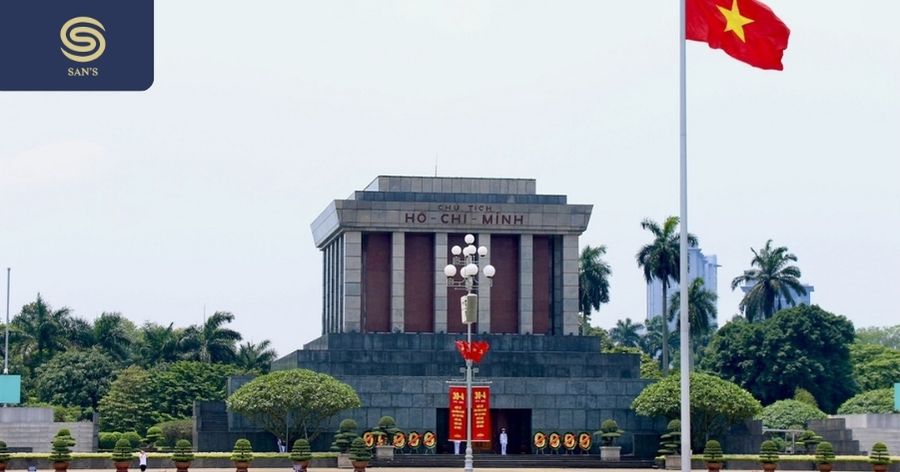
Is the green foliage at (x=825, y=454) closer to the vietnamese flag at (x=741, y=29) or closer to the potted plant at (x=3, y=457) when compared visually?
the potted plant at (x=3, y=457)

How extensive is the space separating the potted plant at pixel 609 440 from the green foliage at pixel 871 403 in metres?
22.6

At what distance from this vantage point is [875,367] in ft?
408

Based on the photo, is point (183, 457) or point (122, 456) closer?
point (122, 456)

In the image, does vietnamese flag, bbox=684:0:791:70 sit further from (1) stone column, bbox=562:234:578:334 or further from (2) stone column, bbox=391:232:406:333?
(1) stone column, bbox=562:234:578:334

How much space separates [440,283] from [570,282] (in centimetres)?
691

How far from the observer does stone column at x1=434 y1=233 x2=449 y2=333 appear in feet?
281

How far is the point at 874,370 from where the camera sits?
124 meters

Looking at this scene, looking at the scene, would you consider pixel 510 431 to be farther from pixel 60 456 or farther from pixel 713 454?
pixel 60 456

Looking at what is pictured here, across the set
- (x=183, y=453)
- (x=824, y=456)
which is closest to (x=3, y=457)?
(x=183, y=453)

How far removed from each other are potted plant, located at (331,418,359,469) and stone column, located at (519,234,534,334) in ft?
46.8

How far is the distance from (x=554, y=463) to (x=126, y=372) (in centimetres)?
3295

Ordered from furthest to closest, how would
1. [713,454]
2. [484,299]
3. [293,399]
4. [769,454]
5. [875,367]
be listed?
[875,367]
[484,299]
[293,399]
[713,454]
[769,454]

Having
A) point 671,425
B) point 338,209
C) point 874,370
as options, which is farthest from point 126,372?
point 874,370

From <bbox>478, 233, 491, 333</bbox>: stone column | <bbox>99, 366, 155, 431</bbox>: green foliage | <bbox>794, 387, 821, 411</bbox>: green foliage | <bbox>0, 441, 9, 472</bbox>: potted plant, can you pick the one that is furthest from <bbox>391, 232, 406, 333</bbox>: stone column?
<bbox>794, 387, 821, 411</bbox>: green foliage
